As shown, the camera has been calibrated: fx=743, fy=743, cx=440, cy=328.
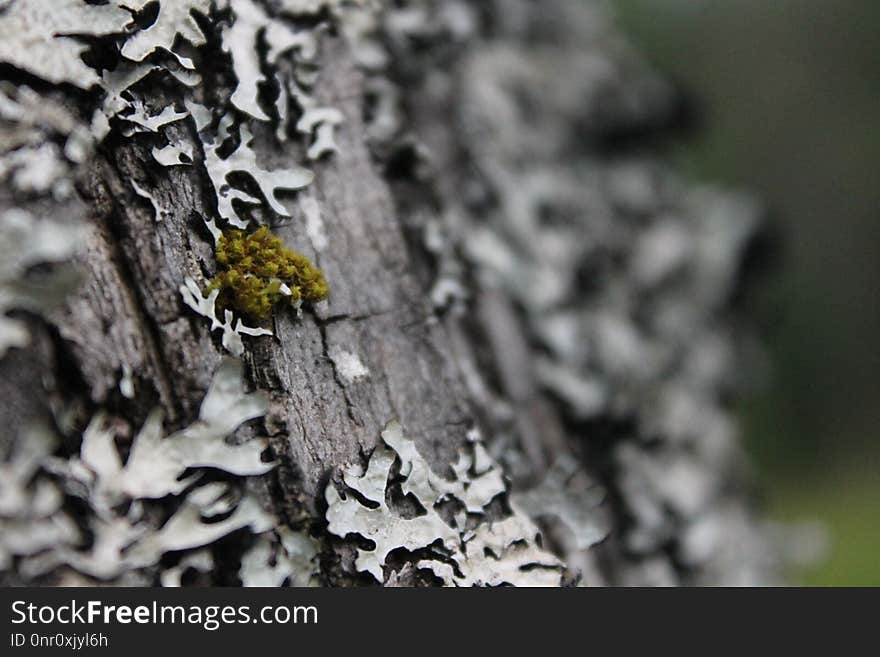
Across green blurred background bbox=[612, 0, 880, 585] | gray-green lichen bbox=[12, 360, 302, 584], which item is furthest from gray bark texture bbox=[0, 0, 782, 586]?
green blurred background bbox=[612, 0, 880, 585]

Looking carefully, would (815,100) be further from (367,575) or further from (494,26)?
(367,575)

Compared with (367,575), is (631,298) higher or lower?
higher

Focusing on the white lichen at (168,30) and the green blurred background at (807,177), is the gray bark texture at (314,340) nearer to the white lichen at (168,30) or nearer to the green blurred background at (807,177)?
the white lichen at (168,30)

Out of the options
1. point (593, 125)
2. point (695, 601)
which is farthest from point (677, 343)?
point (695, 601)

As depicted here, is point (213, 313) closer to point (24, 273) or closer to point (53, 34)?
point (24, 273)

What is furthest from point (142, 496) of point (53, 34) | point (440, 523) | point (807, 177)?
point (807, 177)

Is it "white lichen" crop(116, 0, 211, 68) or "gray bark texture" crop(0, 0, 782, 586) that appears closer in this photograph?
"gray bark texture" crop(0, 0, 782, 586)

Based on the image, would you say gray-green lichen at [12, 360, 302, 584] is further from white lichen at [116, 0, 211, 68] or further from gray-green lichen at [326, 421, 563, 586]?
white lichen at [116, 0, 211, 68]
